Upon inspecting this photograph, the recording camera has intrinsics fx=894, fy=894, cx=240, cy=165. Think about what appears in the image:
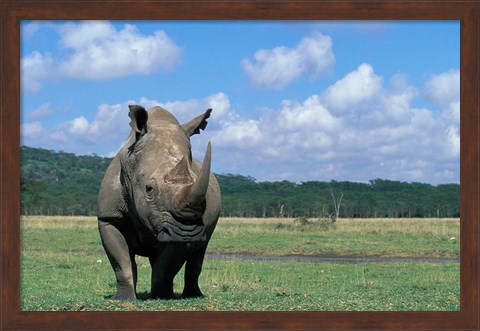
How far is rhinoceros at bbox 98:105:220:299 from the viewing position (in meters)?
9.80

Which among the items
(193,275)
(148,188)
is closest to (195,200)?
(148,188)

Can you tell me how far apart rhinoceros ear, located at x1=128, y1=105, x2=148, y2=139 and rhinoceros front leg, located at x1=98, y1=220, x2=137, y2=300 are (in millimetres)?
1323

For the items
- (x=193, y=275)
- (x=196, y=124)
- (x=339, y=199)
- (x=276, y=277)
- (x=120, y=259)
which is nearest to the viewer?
(x=120, y=259)

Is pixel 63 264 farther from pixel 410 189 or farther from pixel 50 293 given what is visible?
pixel 410 189

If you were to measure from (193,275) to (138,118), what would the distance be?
97.3 inches

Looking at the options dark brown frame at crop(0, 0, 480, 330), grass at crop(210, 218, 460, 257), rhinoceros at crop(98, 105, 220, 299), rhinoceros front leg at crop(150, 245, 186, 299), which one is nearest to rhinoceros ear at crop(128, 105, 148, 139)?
rhinoceros at crop(98, 105, 220, 299)

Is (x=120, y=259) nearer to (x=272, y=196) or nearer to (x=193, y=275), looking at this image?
(x=193, y=275)

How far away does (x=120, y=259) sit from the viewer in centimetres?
1121

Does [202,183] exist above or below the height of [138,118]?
below
